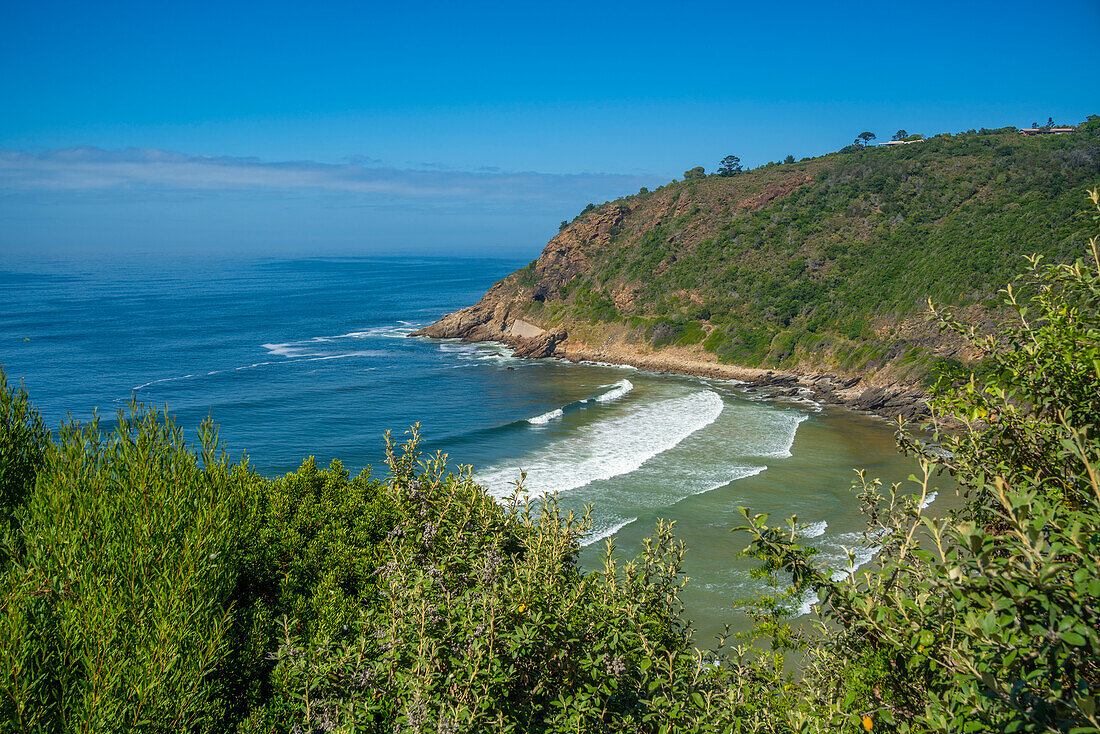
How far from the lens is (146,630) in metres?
6.28

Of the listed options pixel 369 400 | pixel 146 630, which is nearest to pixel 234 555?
pixel 146 630

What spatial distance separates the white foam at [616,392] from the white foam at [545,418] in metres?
4.66

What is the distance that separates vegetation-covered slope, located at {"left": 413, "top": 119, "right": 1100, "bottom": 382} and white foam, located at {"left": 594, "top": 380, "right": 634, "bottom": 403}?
10.4 m

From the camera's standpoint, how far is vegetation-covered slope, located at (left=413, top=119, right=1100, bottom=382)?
52375 millimetres

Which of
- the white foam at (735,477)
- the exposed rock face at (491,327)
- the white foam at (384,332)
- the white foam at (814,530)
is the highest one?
the exposed rock face at (491,327)

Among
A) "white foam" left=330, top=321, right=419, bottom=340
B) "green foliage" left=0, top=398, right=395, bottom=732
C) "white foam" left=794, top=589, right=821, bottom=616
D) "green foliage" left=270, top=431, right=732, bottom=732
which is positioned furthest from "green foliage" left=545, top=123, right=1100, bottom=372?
"green foliage" left=0, top=398, right=395, bottom=732

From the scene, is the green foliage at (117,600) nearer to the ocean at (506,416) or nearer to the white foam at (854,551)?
the ocean at (506,416)

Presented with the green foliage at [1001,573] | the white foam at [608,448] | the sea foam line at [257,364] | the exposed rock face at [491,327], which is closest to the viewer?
the green foliage at [1001,573]

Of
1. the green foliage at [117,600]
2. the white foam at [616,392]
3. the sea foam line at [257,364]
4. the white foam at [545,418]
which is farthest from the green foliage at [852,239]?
the green foliage at [117,600]

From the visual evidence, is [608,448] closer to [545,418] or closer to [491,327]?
[545,418]

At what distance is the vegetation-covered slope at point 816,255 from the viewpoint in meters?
52.4

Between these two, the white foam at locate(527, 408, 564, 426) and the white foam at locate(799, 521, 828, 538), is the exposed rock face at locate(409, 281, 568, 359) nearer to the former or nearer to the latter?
the white foam at locate(527, 408, 564, 426)

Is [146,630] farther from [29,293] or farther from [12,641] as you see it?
[29,293]

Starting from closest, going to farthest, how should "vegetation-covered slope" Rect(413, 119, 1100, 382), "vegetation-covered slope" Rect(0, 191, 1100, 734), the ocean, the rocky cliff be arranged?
"vegetation-covered slope" Rect(0, 191, 1100, 734) → the ocean → the rocky cliff → "vegetation-covered slope" Rect(413, 119, 1100, 382)
